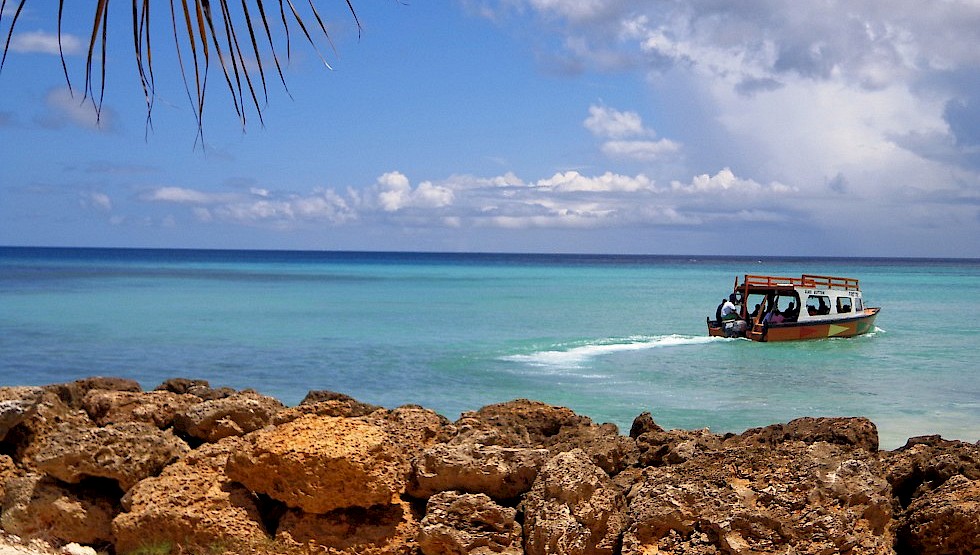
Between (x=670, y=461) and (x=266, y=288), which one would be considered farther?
(x=266, y=288)

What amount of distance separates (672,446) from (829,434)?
3.86ft

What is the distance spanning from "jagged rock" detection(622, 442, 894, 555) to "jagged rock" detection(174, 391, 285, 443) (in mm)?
2668

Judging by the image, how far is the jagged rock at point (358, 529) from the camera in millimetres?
5113

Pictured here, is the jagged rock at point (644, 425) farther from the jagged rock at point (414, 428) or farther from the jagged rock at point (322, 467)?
the jagged rock at point (322, 467)

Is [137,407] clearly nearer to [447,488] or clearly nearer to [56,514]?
[56,514]

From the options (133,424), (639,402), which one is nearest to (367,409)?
(133,424)

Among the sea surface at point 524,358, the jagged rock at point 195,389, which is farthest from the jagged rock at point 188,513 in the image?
the sea surface at point 524,358

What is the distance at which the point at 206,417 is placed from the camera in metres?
6.07

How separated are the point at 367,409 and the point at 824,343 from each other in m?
21.6

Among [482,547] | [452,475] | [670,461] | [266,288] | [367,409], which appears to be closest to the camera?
[482,547]

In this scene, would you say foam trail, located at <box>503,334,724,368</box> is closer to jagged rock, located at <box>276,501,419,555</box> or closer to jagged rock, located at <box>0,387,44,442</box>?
jagged rock, located at <box>0,387,44,442</box>

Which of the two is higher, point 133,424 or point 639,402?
point 133,424

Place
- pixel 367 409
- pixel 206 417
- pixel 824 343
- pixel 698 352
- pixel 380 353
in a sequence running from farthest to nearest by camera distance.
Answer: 1. pixel 824 343
2. pixel 698 352
3. pixel 380 353
4. pixel 367 409
5. pixel 206 417

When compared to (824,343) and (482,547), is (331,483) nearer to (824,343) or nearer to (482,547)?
(482,547)
